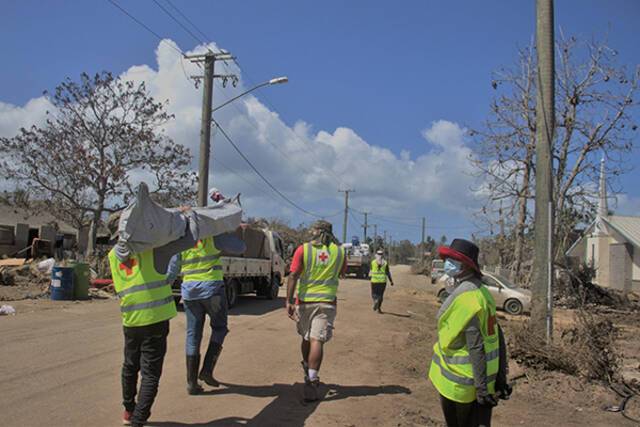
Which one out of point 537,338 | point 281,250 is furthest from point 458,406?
point 281,250

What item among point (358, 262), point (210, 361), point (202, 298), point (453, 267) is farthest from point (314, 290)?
point (358, 262)

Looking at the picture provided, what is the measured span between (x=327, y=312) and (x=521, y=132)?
16.1m

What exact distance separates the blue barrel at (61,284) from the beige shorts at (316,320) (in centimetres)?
1119

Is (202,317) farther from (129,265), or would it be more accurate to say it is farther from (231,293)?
(231,293)

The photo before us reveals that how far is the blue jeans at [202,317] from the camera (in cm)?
580

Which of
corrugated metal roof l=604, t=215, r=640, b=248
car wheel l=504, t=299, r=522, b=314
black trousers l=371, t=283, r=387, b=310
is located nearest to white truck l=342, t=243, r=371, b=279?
corrugated metal roof l=604, t=215, r=640, b=248

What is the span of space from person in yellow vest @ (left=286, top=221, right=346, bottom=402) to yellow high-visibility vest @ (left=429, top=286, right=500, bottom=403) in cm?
243

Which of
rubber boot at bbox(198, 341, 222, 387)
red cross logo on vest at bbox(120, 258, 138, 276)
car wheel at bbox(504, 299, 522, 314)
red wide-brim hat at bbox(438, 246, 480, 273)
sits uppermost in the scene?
red wide-brim hat at bbox(438, 246, 480, 273)

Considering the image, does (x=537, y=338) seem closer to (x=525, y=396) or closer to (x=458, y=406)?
(x=525, y=396)

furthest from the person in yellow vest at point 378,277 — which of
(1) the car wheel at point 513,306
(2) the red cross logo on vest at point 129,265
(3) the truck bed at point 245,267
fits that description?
(2) the red cross logo on vest at point 129,265

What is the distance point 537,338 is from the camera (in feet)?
24.5

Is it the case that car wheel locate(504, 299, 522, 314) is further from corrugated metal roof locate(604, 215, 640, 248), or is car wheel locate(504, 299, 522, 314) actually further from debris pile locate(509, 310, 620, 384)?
corrugated metal roof locate(604, 215, 640, 248)

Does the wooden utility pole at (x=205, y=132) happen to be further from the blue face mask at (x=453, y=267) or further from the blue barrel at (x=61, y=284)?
the blue face mask at (x=453, y=267)

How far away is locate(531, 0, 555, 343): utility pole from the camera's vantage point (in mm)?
8164
